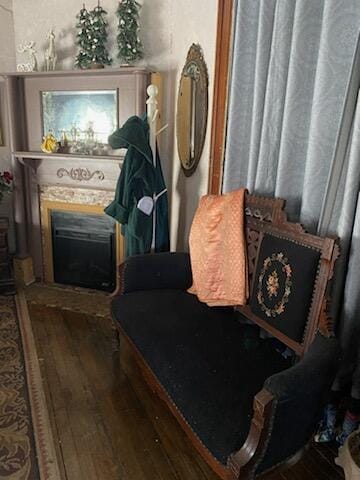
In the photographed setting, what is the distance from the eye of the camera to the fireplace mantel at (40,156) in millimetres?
2656

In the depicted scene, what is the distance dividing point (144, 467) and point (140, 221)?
4.51 ft

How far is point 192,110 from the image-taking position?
2.47m

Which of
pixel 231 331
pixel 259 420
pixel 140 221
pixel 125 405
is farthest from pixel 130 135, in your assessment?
pixel 259 420

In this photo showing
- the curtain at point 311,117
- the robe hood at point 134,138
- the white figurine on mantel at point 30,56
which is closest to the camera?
the curtain at point 311,117

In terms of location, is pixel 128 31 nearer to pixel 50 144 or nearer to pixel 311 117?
pixel 50 144

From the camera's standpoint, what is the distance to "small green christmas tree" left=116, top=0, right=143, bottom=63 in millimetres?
2500

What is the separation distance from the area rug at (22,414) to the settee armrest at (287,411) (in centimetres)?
85

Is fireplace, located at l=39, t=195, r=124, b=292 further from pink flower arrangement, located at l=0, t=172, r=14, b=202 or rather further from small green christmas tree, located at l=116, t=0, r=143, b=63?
small green christmas tree, located at l=116, t=0, r=143, b=63

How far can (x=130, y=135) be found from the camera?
220cm

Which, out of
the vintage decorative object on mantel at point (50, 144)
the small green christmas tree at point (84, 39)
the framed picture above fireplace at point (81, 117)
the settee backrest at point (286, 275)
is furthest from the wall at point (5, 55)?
the settee backrest at point (286, 275)

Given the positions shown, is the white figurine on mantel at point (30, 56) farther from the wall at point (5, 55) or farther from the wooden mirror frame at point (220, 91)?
the wooden mirror frame at point (220, 91)

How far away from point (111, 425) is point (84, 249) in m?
1.77

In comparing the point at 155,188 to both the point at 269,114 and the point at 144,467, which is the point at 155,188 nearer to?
the point at 269,114

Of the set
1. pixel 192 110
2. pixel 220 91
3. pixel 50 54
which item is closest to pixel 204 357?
pixel 220 91
